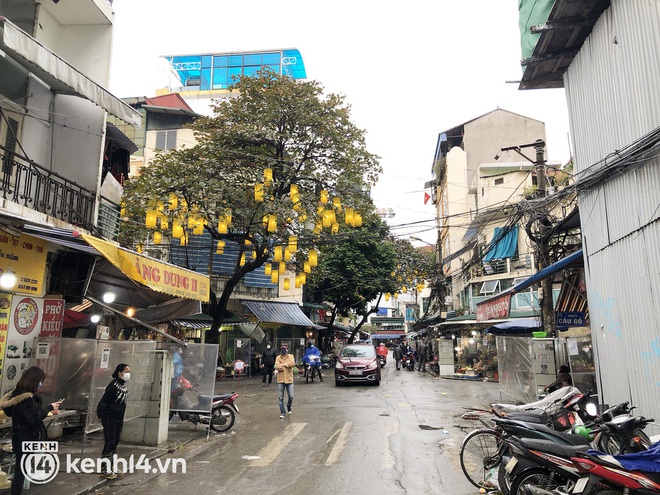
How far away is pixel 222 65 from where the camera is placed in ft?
156

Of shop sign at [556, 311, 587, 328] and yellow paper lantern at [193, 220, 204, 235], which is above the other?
yellow paper lantern at [193, 220, 204, 235]

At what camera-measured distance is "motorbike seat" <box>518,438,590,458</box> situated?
4.82 meters

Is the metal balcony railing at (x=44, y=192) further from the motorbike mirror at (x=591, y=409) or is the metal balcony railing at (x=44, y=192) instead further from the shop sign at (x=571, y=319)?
the shop sign at (x=571, y=319)

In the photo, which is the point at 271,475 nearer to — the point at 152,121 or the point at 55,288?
the point at 55,288

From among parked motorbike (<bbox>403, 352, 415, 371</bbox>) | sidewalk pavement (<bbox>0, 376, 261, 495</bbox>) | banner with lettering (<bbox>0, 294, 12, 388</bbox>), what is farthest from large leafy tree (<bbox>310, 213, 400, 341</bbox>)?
banner with lettering (<bbox>0, 294, 12, 388</bbox>)

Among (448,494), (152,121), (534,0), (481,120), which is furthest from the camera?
(481,120)

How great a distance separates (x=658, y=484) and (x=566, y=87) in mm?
7762

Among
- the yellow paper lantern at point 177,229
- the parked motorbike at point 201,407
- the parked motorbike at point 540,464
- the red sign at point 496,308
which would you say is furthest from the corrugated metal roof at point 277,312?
the parked motorbike at point 540,464

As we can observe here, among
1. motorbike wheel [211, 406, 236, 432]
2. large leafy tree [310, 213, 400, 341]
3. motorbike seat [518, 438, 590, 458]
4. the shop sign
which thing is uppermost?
large leafy tree [310, 213, 400, 341]

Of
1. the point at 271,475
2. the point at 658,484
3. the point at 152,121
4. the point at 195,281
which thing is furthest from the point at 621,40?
the point at 152,121

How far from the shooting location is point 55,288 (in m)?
9.11

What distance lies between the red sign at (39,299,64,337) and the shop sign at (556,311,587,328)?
12.3m

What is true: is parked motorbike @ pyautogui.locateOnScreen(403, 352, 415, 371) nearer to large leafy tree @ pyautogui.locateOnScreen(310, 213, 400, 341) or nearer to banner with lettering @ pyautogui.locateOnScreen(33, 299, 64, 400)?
large leafy tree @ pyautogui.locateOnScreen(310, 213, 400, 341)

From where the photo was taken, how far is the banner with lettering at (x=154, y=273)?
6.99m
